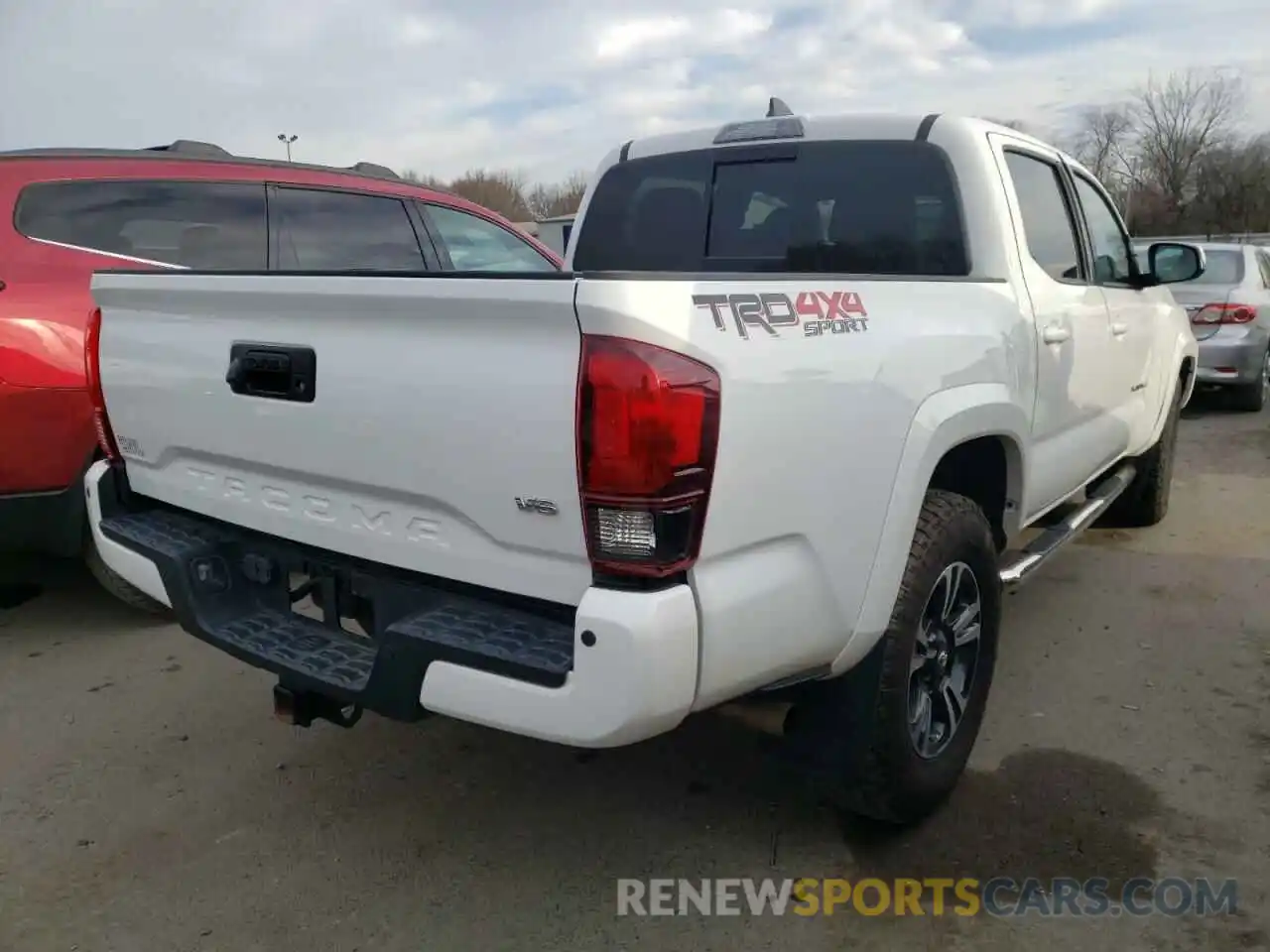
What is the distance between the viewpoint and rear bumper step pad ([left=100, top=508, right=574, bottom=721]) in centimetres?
215

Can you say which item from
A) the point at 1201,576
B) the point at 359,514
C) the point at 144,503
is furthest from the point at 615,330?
the point at 1201,576

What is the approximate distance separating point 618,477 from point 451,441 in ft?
1.35

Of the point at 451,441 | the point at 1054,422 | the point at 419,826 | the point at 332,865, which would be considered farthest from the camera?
the point at 1054,422

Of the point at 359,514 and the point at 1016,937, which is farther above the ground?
the point at 359,514

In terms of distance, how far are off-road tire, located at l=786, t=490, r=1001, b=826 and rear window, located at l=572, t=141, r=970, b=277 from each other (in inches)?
34.7

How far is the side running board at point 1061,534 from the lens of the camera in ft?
11.0

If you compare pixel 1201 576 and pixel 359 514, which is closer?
pixel 359 514

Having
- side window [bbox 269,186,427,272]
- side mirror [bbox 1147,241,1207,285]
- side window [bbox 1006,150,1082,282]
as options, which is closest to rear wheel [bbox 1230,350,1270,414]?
side mirror [bbox 1147,241,1207,285]

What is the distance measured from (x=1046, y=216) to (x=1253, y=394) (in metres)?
7.14

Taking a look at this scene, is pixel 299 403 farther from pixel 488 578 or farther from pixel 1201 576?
pixel 1201 576

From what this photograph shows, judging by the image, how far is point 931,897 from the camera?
8.61ft

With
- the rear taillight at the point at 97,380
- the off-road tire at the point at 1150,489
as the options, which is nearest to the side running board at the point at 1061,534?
the off-road tire at the point at 1150,489

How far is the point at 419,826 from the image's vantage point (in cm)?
299

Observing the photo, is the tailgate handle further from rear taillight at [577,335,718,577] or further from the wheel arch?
the wheel arch
